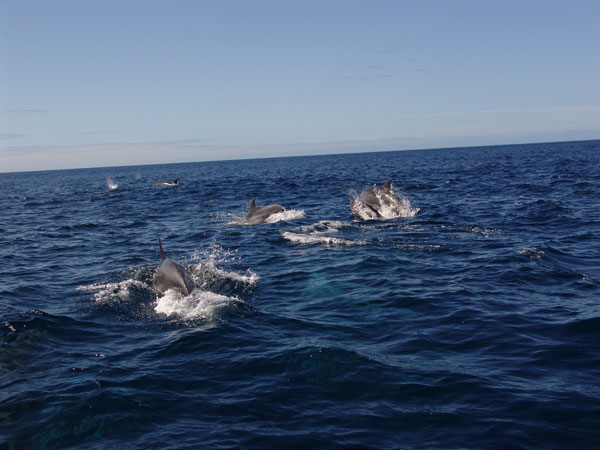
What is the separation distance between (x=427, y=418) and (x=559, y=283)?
7.41 m

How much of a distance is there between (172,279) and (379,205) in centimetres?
1421

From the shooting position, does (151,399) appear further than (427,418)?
Yes

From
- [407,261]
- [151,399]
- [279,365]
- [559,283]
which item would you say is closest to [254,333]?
[279,365]

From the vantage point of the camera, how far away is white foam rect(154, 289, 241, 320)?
10.6 metres

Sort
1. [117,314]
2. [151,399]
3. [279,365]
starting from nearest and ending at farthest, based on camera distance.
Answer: [151,399], [279,365], [117,314]

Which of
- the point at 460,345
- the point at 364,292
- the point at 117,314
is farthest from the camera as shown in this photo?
the point at 364,292

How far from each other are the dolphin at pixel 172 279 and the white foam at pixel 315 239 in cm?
698

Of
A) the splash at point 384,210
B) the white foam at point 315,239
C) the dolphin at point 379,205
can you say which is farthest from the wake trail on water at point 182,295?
the dolphin at point 379,205

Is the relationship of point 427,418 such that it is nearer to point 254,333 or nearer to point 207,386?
point 207,386

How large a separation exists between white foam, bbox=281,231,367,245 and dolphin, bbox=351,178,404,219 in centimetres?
465

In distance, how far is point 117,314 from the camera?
10961 millimetres

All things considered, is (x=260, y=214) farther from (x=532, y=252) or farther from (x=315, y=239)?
(x=532, y=252)

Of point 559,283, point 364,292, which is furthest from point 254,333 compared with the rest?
point 559,283

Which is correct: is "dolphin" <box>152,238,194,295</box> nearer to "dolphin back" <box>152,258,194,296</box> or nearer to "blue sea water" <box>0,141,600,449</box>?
"dolphin back" <box>152,258,194,296</box>
